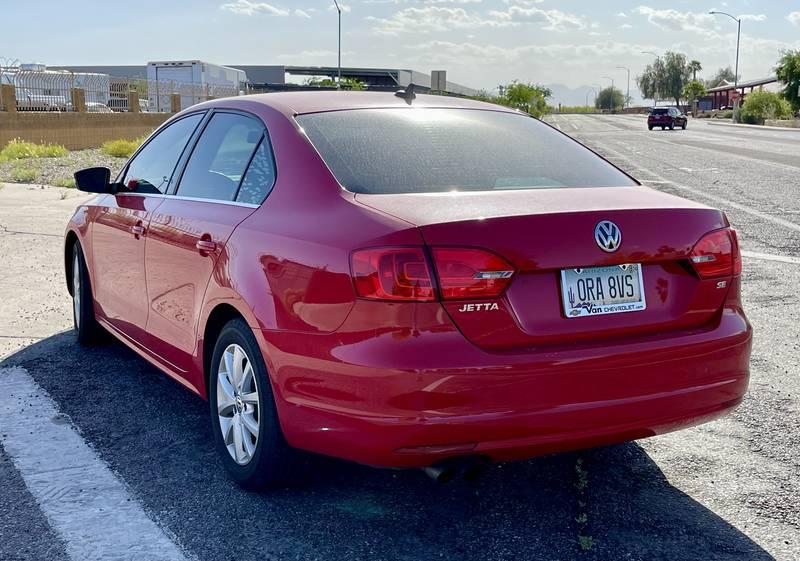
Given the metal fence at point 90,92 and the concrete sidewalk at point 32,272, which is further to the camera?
the metal fence at point 90,92

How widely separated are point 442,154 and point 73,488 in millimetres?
2011

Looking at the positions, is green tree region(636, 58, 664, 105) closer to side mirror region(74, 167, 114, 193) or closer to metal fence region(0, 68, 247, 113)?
metal fence region(0, 68, 247, 113)

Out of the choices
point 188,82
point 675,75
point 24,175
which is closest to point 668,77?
point 675,75

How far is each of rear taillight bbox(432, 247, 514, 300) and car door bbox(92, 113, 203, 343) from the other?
2.14 m

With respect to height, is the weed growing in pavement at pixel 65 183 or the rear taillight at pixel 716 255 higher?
the rear taillight at pixel 716 255

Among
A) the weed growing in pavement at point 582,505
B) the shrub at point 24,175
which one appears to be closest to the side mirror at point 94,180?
the weed growing in pavement at point 582,505

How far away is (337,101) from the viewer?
4.26 meters

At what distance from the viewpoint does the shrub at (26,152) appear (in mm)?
23500

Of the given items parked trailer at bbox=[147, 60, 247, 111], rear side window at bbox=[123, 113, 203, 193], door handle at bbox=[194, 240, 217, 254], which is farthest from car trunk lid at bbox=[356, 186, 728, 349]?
parked trailer at bbox=[147, 60, 247, 111]

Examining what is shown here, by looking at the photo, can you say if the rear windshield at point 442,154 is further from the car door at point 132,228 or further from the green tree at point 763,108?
the green tree at point 763,108

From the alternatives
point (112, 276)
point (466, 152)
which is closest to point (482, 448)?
point (466, 152)

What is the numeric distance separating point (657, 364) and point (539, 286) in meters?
0.53

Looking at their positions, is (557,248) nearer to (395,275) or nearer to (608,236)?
(608,236)

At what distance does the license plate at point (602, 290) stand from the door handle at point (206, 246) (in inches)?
60.3
